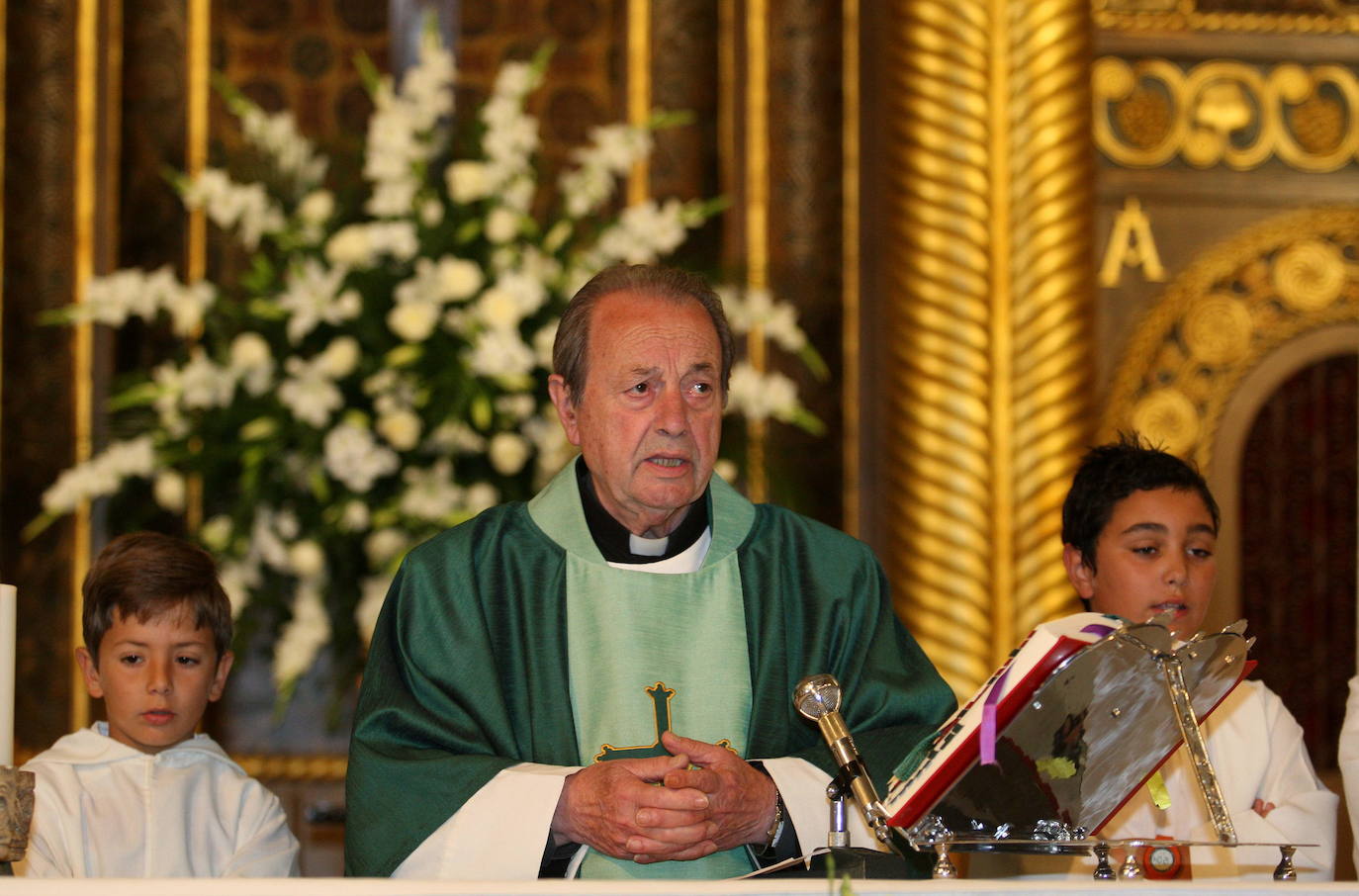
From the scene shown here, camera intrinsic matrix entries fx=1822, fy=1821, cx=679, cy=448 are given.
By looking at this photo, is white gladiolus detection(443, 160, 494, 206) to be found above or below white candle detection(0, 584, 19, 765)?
above

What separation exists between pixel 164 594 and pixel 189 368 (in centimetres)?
119

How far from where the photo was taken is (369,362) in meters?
4.58

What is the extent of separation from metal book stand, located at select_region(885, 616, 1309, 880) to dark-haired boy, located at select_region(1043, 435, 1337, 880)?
0.92 meters

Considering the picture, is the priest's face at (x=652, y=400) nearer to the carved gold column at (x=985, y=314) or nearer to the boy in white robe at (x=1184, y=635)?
the boy in white robe at (x=1184, y=635)

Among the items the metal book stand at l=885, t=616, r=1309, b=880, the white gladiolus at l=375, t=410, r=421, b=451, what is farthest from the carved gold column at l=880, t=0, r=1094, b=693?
the metal book stand at l=885, t=616, r=1309, b=880

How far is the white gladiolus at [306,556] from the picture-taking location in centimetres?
451

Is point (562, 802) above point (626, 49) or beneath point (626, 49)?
beneath

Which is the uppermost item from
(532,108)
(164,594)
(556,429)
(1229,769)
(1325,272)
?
(532,108)

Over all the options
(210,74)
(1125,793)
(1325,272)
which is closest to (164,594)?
(1125,793)

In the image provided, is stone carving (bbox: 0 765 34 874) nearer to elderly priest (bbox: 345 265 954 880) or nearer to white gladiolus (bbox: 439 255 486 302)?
elderly priest (bbox: 345 265 954 880)

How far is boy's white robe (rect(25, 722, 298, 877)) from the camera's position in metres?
3.48

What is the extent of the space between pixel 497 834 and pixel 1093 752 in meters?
0.98

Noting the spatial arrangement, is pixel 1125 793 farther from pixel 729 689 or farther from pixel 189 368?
pixel 189 368

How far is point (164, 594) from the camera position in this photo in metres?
3.59
